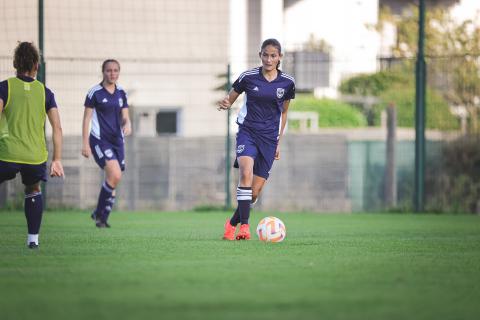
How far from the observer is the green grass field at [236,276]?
626 cm

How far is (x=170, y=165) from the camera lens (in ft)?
68.7

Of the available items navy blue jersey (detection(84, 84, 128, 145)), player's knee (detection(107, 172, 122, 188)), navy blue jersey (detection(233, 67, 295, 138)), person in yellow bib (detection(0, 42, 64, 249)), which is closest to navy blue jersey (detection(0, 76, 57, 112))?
person in yellow bib (detection(0, 42, 64, 249))

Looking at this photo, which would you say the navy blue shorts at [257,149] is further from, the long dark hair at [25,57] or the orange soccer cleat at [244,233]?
the long dark hair at [25,57]

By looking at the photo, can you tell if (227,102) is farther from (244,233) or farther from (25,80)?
(25,80)

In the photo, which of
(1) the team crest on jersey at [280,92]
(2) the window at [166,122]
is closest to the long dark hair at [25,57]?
(1) the team crest on jersey at [280,92]

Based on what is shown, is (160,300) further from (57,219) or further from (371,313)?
(57,219)

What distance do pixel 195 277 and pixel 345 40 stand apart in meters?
31.1

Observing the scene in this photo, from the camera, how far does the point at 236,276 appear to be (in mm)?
7816

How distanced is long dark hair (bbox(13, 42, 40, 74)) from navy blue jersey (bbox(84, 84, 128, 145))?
13.9ft

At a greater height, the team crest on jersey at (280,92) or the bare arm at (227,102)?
the team crest on jersey at (280,92)

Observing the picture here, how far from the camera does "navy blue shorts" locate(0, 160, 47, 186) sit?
9.72 metres

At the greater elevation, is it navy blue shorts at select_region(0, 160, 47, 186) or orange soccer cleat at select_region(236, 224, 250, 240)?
navy blue shorts at select_region(0, 160, 47, 186)

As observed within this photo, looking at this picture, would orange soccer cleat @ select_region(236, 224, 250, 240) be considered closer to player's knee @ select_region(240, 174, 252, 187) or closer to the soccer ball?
the soccer ball

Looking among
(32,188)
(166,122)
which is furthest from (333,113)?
(32,188)
